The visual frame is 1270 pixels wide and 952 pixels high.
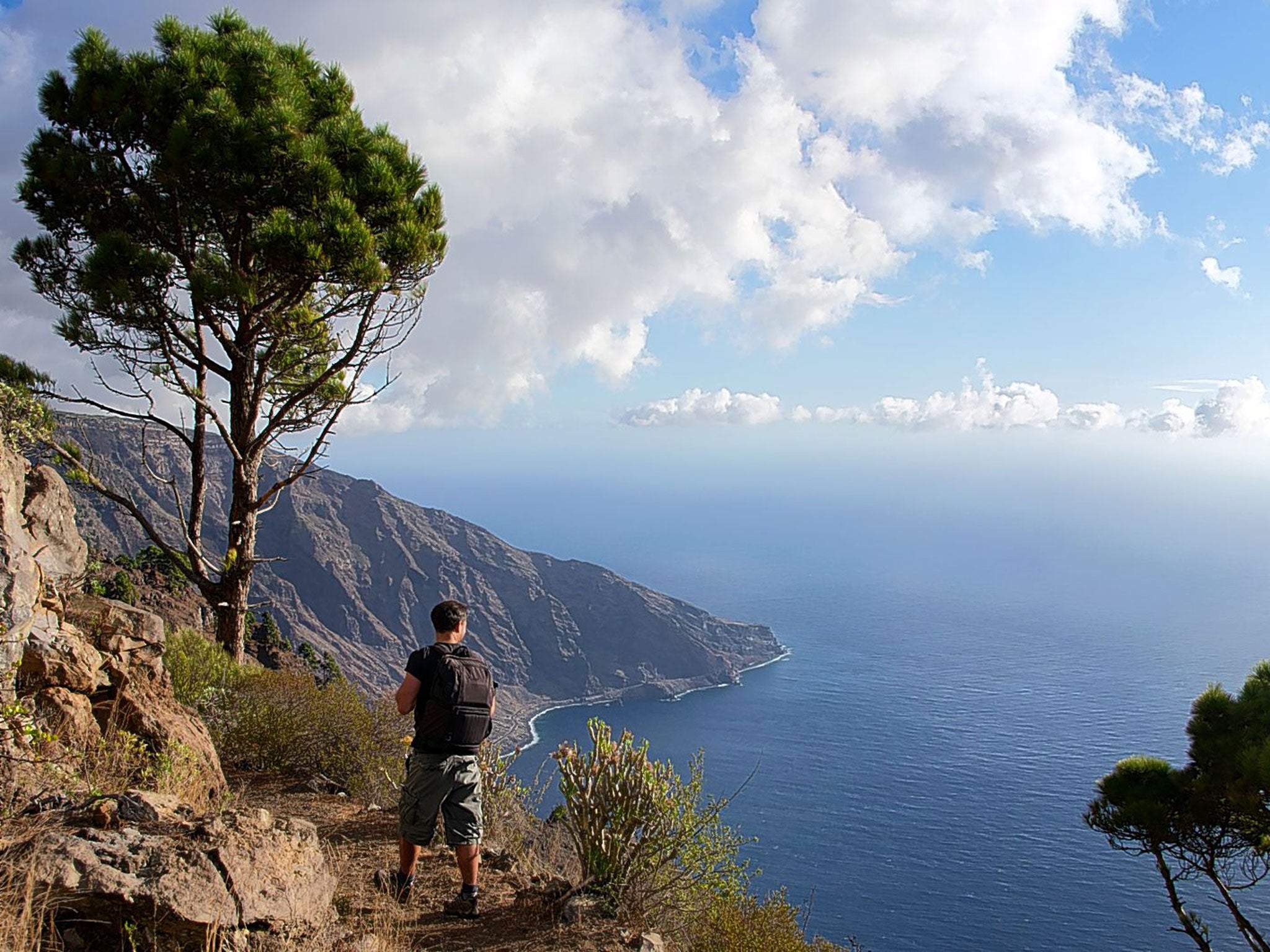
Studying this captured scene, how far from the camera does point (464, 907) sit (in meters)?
4.27

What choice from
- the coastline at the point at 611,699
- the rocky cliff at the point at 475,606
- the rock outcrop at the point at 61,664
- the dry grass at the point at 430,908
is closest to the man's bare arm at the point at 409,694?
the dry grass at the point at 430,908

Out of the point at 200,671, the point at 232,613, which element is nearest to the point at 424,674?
the point at 200,671

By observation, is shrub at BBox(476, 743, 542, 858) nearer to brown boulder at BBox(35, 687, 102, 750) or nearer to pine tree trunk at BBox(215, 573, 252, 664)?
brown boulder at BBox(35, 687, 102, 750)

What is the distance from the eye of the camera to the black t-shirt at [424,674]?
414cm

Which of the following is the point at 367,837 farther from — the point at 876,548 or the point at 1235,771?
the point at 876,548

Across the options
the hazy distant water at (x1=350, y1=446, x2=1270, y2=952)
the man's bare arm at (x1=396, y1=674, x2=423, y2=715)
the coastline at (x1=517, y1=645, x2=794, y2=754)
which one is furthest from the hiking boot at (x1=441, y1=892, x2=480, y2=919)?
the coastline at (x1=517, y1=645, x2=794, y2=754)

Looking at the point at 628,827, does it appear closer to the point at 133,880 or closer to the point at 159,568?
the point at 133,880

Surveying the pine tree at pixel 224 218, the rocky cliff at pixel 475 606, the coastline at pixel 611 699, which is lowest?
the coastline at pixel 611 699

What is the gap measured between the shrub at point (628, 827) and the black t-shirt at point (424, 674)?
0.91 metres

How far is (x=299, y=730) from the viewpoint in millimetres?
7195

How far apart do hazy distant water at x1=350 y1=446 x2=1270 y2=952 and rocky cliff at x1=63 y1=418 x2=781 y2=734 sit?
33.9 ft

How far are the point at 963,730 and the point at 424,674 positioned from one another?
231 ft

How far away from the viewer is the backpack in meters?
4.14

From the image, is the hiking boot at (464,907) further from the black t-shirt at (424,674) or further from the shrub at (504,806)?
the shrub at (504,806)
